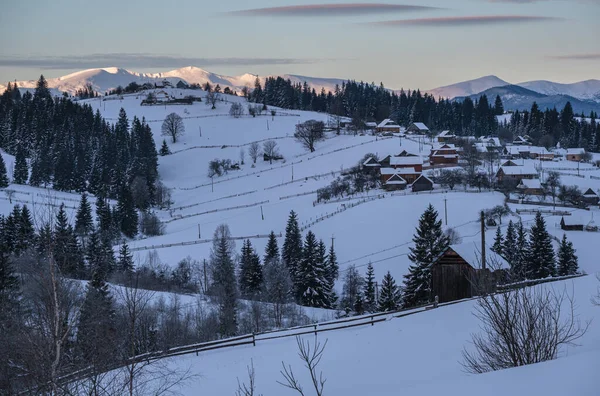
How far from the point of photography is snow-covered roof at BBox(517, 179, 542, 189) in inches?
2068

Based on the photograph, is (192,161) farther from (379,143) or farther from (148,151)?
(379,143)

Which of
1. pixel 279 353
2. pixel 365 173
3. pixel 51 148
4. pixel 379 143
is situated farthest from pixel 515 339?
pixel 51 148

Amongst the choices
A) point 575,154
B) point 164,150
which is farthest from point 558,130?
point 164,150

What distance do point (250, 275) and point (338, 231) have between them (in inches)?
352

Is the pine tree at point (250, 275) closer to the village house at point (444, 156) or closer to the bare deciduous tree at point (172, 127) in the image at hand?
the village house at point (444, 156)

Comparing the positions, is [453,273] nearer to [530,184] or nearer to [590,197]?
[590,197]

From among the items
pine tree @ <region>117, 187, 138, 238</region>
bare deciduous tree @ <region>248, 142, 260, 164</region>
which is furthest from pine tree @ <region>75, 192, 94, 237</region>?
bare deciduous tree @ <region>248, 142, 260, 164</region>

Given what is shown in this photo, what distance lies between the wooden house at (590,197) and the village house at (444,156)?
682 inches

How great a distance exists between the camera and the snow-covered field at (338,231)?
35.6 ft

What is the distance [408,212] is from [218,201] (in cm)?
2253

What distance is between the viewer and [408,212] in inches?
1802

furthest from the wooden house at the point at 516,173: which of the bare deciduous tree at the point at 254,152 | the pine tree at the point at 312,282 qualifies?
the bare deciduous tree at the point at 254,152

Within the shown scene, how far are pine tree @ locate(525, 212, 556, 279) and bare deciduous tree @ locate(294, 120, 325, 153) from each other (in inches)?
1910

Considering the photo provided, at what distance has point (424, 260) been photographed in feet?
95.0
